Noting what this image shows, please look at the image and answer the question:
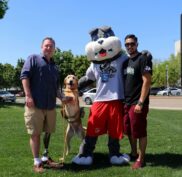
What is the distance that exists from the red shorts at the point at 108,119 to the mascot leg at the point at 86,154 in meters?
0.16

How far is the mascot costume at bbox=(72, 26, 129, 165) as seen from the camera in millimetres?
6996

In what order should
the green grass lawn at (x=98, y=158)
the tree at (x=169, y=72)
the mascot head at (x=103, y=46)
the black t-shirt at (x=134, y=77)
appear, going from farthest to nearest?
1. the tree at (x=169, y=72)
2. the mascot head at (x=103, y=46)
3. the black t-shirt at (x=134, y=77)
4. the green grass lawn at (x=98, y=158)

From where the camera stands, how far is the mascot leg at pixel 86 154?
6.99m

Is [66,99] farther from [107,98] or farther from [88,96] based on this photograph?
[88,96]

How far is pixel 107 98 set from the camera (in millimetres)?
7004

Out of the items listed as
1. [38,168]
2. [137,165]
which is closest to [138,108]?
[137,165]

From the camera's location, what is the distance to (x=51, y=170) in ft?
21.4

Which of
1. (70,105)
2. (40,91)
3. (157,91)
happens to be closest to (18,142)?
(70,105)

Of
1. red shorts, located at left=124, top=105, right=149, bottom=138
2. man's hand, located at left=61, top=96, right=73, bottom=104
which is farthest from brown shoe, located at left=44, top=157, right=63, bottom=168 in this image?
red shorts, located at left=124, top=105, right=149, bottom=138

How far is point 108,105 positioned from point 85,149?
858 mm

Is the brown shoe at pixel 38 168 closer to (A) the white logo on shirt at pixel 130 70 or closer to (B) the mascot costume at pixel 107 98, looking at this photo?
(B) the mascot costume at pixel 107 98

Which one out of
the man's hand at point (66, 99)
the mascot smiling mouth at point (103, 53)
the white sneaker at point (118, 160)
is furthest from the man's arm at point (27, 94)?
the white sneaker at point (118, 160)

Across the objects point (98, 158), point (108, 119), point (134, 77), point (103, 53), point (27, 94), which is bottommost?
point (98, 158)

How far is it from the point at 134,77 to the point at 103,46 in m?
0.81
